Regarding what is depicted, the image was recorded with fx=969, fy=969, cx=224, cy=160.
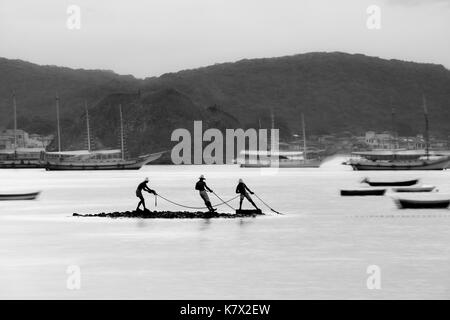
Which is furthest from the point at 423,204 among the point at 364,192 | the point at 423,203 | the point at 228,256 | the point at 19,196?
the point at 19,196

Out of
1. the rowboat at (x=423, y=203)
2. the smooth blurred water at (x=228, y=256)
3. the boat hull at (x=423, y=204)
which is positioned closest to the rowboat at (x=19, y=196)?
the smooth blurred water at (x=228, y=256)

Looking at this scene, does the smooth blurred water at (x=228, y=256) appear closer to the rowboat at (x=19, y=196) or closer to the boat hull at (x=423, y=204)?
the boat hull at (x=423, y=204)

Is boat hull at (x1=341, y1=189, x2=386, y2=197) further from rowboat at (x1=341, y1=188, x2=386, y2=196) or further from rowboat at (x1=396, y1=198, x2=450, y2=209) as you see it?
rowboat at (x1=396, y1=198, x2=450, y2=209)

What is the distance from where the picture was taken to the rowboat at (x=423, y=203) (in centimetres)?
6919

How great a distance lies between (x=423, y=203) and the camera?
69.7m

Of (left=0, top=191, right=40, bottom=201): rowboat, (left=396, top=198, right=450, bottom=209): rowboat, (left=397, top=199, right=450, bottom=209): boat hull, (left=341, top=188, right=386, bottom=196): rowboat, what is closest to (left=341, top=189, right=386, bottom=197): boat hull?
(left=341, top=188, right=386, bottom=196): rowboat

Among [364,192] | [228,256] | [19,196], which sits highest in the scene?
[228,256]

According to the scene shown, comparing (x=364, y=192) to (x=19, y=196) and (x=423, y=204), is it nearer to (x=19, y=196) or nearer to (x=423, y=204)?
(x=423, y=204)

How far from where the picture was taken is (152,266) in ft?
114
